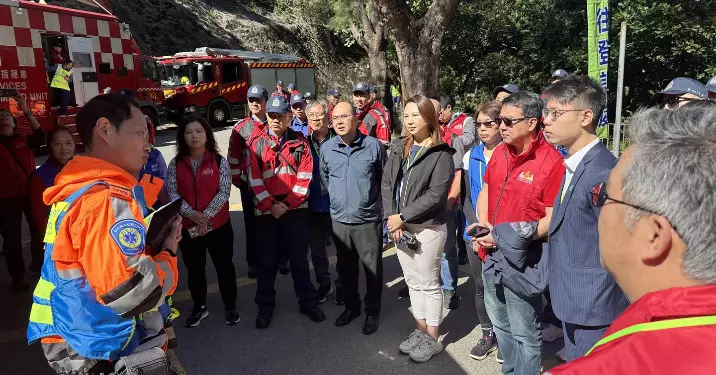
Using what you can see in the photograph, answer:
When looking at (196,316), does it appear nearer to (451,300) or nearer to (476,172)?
(451,300)

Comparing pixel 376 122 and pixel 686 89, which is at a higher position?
pixel 686 89

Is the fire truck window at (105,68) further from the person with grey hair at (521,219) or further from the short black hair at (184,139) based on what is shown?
Result: the person with grey hair at (521,219)

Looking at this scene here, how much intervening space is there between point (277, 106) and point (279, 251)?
1.15 meters

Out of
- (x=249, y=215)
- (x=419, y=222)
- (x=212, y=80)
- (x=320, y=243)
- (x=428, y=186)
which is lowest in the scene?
(x=320, y=243)

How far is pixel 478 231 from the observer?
2562mm

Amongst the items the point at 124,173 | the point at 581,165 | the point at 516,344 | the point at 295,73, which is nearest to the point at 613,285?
the point at 581,165

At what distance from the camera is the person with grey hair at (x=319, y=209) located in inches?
153

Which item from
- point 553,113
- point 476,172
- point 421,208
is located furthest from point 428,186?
point 553,113

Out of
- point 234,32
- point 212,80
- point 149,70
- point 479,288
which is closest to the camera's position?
point 479,288

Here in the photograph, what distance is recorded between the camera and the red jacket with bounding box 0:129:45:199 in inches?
162

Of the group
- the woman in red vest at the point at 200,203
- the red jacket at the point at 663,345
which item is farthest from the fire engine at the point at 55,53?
the red jacket at the point at 663,345

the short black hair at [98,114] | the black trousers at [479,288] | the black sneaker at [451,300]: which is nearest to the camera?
the short black hair at [98,114]

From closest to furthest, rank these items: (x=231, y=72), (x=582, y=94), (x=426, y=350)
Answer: (x=582, y=94)
(x=426, y=350)
(x=231, y=72)

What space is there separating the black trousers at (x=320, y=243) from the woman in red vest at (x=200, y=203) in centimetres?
74
